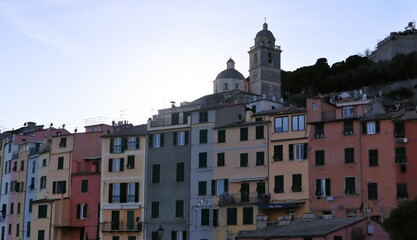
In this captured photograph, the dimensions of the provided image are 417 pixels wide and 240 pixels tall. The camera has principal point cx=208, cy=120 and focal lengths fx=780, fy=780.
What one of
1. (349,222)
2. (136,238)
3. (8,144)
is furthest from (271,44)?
(349,222)

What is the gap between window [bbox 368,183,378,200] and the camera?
58844mm

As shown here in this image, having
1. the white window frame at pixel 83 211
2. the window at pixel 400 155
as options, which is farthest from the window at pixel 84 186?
the window at pixel 400 155

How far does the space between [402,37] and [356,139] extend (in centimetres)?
7792

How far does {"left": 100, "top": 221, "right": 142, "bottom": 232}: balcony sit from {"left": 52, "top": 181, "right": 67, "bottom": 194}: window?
246 inches

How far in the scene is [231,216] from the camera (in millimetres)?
64625

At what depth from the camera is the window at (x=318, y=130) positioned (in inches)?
2453

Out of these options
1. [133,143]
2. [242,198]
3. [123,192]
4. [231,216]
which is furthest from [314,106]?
[123,192]

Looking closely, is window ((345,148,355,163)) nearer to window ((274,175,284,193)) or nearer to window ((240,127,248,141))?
window ((274,175,284,193))

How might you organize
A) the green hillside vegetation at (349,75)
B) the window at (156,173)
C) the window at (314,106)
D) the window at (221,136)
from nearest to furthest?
the window at (314,106) < the window at (221,136) < the window at (156,173) < the green hillside vegetation at (349,75)

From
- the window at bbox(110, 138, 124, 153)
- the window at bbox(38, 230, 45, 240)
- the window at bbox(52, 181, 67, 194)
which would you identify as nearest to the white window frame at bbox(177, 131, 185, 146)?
the window at bbox(110, 138, 124, 153)

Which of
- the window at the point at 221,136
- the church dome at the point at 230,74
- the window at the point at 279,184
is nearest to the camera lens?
the window at the point at 279,184

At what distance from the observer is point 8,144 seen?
89000 mm

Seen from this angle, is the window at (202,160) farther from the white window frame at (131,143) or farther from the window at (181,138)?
the white window frame at (131,143)

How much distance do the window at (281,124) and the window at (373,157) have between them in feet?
24.9
